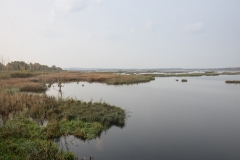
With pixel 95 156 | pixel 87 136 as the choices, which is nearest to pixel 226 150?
pixel 95 156

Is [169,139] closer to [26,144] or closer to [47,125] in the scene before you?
[47,125]

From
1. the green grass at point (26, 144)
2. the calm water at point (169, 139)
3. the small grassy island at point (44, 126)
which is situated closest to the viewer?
the green grass at point (26, 144)

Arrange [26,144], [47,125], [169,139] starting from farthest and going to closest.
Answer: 1. [47,125]
2. [169,139]
3. [26,144]

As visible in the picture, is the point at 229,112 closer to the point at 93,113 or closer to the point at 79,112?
the point at 93,113

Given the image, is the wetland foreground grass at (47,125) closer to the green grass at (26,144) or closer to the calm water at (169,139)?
the green grass at (26,144)

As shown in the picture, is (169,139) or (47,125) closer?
(169,139)

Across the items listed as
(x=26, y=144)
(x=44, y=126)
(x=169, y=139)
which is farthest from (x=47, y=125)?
(x=169, y=139)

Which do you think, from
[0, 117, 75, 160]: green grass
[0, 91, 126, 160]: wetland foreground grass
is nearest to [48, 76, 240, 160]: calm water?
[0, 91, 126, 160]: wetland foreground grass

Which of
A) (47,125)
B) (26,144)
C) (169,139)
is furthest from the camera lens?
(47,125)

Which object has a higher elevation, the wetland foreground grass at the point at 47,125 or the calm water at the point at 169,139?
the wetland foreground grass at the point at 47,125

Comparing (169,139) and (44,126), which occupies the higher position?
(44,126)

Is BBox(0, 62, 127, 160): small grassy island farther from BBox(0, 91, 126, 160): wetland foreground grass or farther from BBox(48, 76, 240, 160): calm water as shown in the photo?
BBox(48, 76, 240, 160): calm water

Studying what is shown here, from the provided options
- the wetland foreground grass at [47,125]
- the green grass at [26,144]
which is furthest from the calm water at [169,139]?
the green grass at [26,144]

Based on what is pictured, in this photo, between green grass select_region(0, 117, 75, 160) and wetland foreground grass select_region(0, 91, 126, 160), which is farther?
wetland foreground grass select_region(0, 91, 126, 160)
